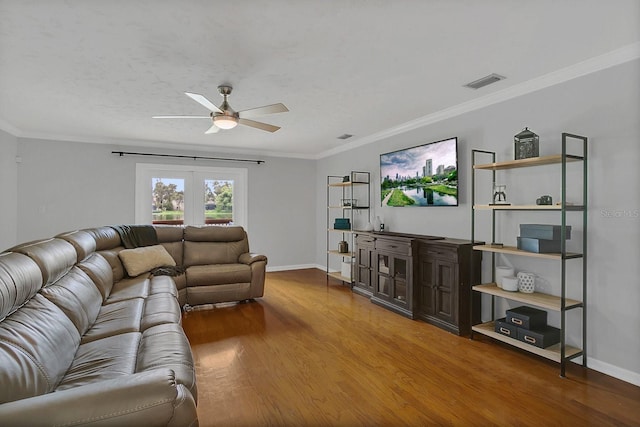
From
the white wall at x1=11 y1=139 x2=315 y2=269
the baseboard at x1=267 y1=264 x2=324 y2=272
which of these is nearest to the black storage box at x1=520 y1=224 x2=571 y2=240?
the baseboard at x1=267 y1=264 x2=324 y2=272

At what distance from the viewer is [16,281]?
1.50 meters

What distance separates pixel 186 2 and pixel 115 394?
1.95 m

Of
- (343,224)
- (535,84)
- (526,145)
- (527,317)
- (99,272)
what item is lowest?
(527,317)

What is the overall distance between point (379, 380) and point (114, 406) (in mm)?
1844

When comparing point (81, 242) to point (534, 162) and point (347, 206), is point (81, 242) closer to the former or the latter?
point (347, 206)

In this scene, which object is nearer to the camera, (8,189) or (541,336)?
(541,336)

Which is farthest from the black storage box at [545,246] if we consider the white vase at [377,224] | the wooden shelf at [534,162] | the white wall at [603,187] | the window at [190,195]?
the window at [190,195]

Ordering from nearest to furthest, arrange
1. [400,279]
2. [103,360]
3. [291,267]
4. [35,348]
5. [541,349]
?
[35,348], [103,360], [541,349], [400,279], [291,267]

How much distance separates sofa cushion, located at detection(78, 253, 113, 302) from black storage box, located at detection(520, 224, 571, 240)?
364cm

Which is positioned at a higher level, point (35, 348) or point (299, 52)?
point (299, 52)

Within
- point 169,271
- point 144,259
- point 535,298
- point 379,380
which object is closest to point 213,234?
point 169,271

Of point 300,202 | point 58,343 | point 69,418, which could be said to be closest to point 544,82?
point 69,418

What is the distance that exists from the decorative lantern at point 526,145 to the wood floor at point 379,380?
1743 mm

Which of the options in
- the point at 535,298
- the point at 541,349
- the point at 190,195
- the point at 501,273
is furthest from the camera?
the point at 190,195
